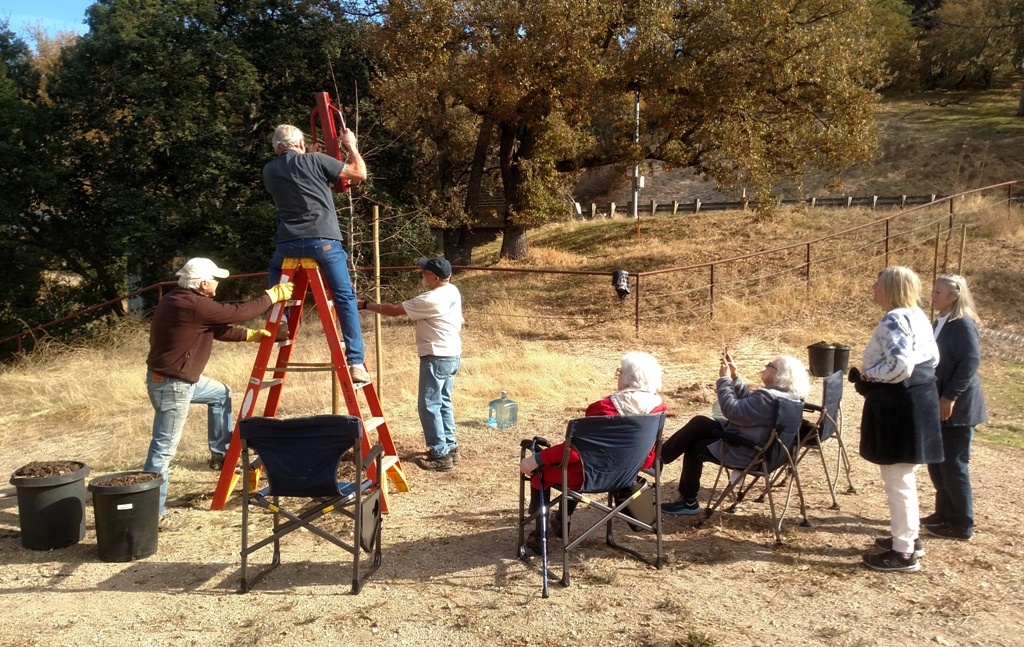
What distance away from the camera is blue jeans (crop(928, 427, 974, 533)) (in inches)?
179

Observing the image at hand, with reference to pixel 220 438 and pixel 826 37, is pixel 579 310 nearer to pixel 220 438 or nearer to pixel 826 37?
pixel 826 37

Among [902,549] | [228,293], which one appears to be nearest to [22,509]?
[902,549]

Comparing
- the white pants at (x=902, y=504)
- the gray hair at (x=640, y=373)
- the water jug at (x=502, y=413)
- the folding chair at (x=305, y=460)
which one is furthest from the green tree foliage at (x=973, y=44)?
the folding chair at (x=305, y=460)

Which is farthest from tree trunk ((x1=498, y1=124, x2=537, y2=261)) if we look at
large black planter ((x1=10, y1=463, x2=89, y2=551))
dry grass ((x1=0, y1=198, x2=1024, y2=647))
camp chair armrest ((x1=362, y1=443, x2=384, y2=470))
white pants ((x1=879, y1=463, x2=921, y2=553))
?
white pants ((x1=879, y1=463, x2=921, y2=553))

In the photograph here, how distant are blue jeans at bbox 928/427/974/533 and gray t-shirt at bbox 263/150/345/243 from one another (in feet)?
12.5

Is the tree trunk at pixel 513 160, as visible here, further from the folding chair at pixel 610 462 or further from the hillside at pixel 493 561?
the folding chair at pixel 610 462

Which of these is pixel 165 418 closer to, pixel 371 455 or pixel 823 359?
pixel 371 455

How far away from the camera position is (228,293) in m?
20.2

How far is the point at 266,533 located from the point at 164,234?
16488 mm

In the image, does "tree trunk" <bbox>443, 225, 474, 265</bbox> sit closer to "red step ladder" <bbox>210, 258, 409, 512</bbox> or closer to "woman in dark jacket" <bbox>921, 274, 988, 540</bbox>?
"red step ladder" <bbox>210, 258, 409, 512</bbox>

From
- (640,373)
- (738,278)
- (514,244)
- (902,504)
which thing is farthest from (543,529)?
A: (514,244)

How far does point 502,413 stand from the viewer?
7.56 m

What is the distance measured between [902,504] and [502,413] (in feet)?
13.1

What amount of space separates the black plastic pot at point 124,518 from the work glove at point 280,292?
1.28 metres
